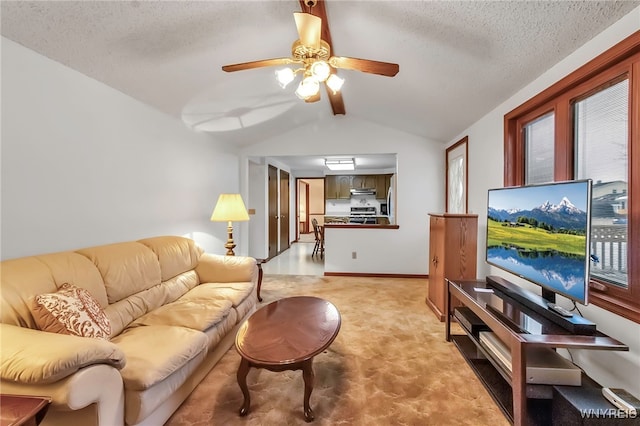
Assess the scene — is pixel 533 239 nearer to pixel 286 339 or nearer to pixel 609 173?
pixel 609 173

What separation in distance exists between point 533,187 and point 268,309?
201 cm

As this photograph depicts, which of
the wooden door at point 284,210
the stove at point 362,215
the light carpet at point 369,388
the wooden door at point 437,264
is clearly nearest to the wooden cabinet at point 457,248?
the wooden door at point 437,264

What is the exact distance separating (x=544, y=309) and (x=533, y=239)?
418 millimetres

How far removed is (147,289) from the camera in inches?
86.0

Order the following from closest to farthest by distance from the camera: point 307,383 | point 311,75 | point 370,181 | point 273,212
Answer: point 307,383, point 311,75, point 273,212, point 370,181

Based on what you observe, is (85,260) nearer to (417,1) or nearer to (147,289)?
(147,289)

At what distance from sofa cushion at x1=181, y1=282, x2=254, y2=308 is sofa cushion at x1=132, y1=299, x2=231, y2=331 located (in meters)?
0.13

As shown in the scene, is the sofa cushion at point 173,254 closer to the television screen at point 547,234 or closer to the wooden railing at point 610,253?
the television screen at point 547,234

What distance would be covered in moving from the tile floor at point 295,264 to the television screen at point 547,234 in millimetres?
3278

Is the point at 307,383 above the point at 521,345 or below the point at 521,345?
below

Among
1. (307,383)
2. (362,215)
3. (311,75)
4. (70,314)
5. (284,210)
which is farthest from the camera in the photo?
(362,215)

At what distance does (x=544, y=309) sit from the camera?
61.2 inches

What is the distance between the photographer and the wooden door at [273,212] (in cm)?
596

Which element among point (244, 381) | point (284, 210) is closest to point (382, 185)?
point (284, 210)
